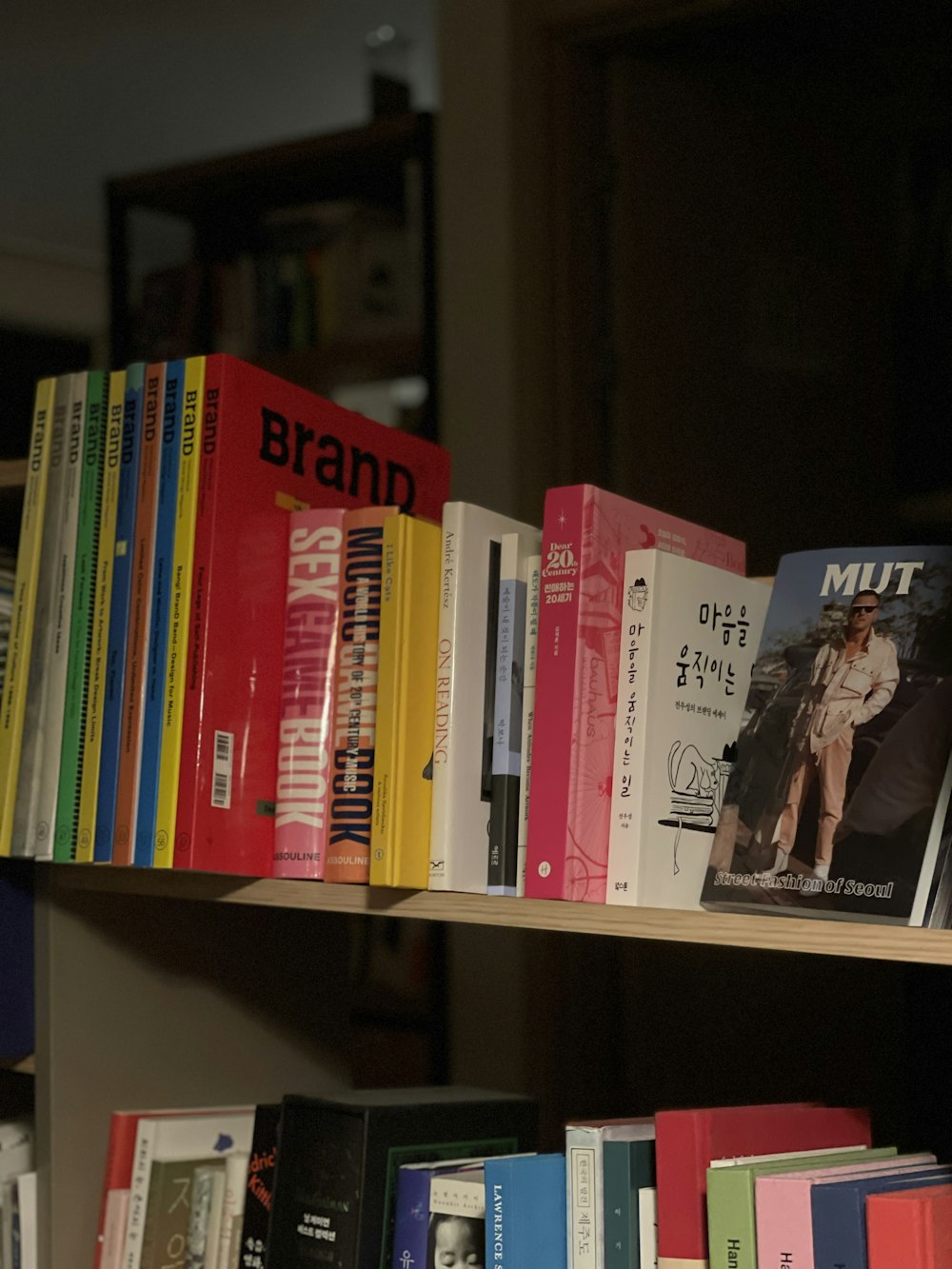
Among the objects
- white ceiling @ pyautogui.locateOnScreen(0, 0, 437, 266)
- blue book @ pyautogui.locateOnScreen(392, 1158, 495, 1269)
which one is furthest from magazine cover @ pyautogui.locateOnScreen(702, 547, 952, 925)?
white ceiling @ pyautogui.locateOnScreen(0, 0, 437, 266)

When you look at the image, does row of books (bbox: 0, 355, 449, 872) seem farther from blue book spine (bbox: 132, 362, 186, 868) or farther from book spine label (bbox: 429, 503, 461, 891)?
book spine label (bbox: 429, 503, 461, 891)

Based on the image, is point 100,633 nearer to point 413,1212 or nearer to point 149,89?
point 413,1212

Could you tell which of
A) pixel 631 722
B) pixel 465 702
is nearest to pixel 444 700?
pixel 465 702

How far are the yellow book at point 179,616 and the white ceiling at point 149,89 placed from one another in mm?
2123

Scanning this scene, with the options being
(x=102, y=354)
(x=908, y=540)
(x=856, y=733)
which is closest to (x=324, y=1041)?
(x=856, y=733)

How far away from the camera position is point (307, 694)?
1.15 meters

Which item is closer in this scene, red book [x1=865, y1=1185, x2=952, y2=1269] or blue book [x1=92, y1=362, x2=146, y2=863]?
red book [x1=865, y1=1185, x2=952, y2=1269]

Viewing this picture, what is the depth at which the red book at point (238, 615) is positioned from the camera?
1.11 metres

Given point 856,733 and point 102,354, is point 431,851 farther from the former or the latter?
point 102,354

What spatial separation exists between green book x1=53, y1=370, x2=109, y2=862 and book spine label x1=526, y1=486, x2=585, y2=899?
0.41m

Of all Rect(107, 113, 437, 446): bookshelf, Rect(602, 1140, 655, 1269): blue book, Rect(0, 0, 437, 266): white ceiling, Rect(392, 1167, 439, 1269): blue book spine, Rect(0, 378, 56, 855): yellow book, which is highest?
Rect(0, 0, 437, 266): white ceiling

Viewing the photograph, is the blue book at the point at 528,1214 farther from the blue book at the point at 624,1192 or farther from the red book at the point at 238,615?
the red book at the point at 238,615

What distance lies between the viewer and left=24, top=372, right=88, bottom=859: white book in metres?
1.20

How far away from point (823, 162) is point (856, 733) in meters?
1.91
